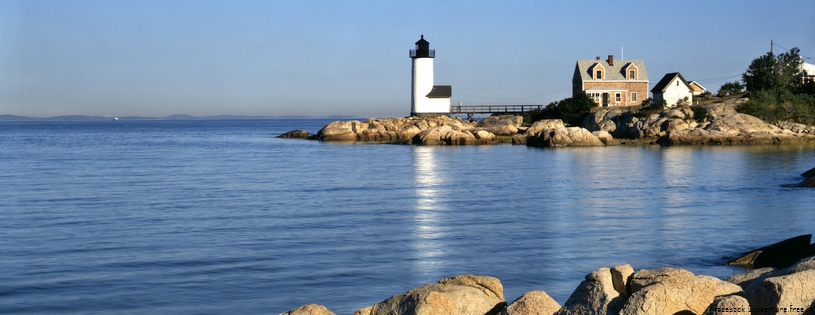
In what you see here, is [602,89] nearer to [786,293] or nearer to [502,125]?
[502,125]

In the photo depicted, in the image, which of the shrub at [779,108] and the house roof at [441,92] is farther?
the house roof at [441,92]

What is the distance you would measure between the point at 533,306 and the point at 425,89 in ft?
210

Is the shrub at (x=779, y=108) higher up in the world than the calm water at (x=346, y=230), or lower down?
higher up

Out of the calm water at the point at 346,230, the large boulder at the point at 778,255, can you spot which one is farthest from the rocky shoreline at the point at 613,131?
the large boulder at the point at 778,255

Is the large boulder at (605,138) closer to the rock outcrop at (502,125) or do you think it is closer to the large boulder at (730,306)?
the rock outcrop at (502,125)

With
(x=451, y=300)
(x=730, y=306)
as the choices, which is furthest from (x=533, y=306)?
(x=730, y=306)

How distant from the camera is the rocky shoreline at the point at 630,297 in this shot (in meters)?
5.82

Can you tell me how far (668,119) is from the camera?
50.4 m

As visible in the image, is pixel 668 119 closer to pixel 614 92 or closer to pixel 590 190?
pixel 614 92

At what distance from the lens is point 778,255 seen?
11617 mm

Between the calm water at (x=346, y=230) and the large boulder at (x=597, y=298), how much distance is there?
3.77 m

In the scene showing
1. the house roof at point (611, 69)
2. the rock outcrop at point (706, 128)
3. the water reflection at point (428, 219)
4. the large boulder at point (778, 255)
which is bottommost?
the water reflection at point (428, 219)

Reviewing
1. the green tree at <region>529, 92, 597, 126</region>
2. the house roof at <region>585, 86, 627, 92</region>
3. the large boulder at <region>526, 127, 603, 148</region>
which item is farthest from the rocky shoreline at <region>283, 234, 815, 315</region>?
the house roof at <region>585, 86, 627, 92</region>

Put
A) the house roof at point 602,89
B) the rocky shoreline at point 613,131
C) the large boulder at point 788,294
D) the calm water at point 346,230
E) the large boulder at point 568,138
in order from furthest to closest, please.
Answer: the house roof at point 602,89, the large boulder at point 568,138, the rocky shoreline at point 613,131, the calm water at point 346,230, the large boulder at point 788,294
